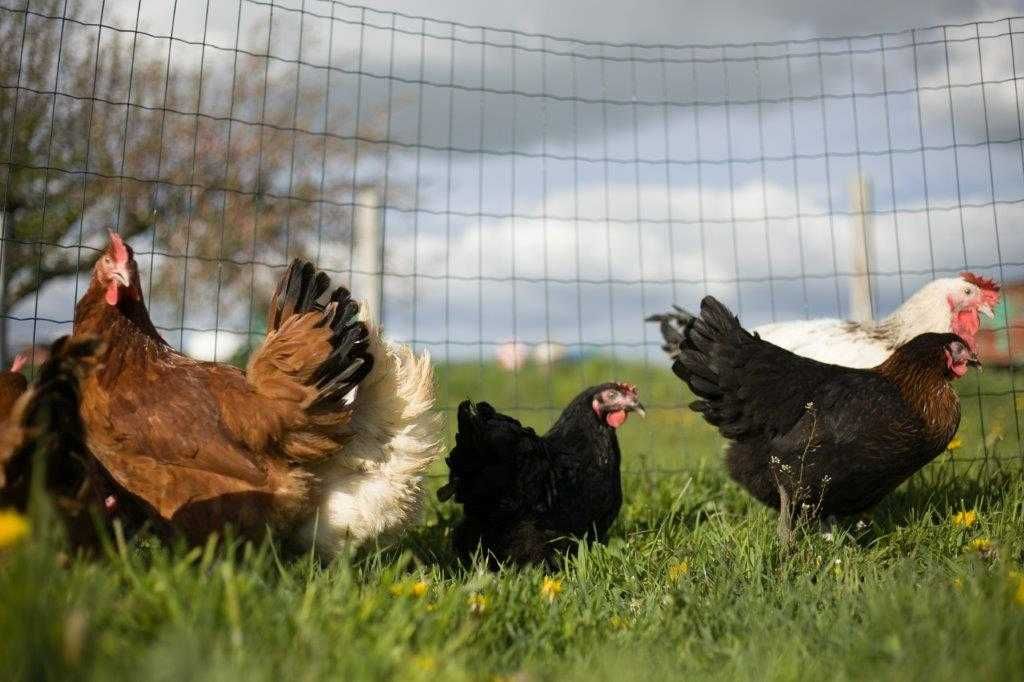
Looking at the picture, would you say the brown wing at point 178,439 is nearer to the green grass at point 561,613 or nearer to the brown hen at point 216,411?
the brown hen at point 216,411

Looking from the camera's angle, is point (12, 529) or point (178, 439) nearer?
point (12, 529)

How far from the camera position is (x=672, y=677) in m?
2.36

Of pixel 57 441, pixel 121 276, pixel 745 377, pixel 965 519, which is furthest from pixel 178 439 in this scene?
pixel 965 519

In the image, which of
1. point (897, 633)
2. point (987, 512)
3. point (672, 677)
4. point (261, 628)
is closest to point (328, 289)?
point (261, 628)

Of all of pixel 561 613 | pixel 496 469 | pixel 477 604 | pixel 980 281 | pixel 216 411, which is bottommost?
pixel 561 613

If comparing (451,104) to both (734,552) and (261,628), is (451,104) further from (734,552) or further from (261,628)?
(261,628)

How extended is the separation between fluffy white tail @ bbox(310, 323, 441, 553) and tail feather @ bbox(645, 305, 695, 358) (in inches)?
84.5

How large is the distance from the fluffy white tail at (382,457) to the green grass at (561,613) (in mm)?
227

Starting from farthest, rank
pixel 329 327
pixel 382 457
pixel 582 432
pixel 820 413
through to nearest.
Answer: pixel 582 432 → pixel 820 413 → pixel 382 457 → pixel 329 327

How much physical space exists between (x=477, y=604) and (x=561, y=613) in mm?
527

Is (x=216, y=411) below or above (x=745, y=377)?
below

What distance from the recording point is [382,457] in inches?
166

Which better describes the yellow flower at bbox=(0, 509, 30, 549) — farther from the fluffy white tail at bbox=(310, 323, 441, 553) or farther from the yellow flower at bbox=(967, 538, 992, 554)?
the yellow flower at bbox=(967, 538, 992, 554)

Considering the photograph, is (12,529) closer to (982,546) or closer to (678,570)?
(678,570)
